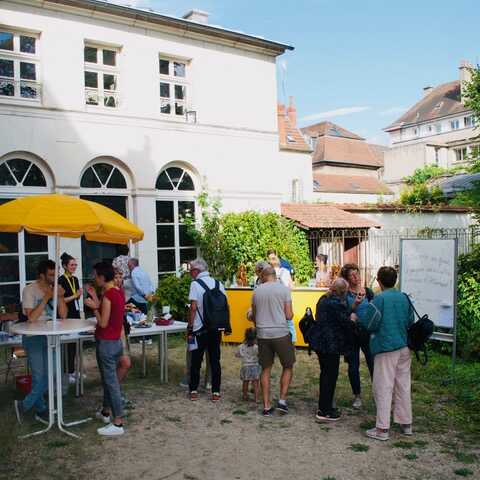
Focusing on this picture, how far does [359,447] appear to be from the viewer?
5762mm

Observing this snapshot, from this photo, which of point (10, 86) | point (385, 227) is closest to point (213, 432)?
point (10, 86)

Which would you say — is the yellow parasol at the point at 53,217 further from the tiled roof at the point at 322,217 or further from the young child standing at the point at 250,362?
the tiled roof at the point at 322,217

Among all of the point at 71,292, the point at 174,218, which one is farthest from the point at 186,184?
the point at 71,292

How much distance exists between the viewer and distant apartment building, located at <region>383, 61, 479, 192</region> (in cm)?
5188

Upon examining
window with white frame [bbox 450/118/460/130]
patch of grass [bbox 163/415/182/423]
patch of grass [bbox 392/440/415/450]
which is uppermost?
window with white frame [bbox 450/118/460/130]

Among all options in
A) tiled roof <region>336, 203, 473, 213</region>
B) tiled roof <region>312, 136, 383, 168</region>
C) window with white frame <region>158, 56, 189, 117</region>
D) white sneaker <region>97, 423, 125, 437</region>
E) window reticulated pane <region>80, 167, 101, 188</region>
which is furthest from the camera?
tiled roof <region>312, 136, 383, 168</region>

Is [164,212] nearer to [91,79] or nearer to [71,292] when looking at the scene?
[91,79]

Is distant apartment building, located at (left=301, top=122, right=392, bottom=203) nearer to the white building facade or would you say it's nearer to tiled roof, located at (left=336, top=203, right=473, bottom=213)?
tiled roof, located at (left=336, top=203, right=473, bottom=213)

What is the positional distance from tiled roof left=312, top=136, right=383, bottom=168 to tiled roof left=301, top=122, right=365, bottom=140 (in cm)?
85

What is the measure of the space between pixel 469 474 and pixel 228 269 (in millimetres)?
9343

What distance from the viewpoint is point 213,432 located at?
6320mm

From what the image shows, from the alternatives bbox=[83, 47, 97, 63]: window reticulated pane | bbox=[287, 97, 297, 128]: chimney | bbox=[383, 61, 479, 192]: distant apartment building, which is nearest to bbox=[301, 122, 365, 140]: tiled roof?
bbox=[383, 61, 479, 192]: distant apartment building

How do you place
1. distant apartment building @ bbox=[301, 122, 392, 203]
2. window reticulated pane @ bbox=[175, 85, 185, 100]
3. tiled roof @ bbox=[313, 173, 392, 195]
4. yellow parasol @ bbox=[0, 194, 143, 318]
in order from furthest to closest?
1. tiled roof @ bbox=[313, 173, 392, 195]
2. distant apartment building @ bbox=[301, 122, 392, 203]
3. window reticulated pane @ bbox=[175, 85, 185, 100]
4. yellow parasol @ bbox=[0, 194, 143, 318]

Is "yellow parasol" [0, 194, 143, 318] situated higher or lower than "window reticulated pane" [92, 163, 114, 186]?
lower
